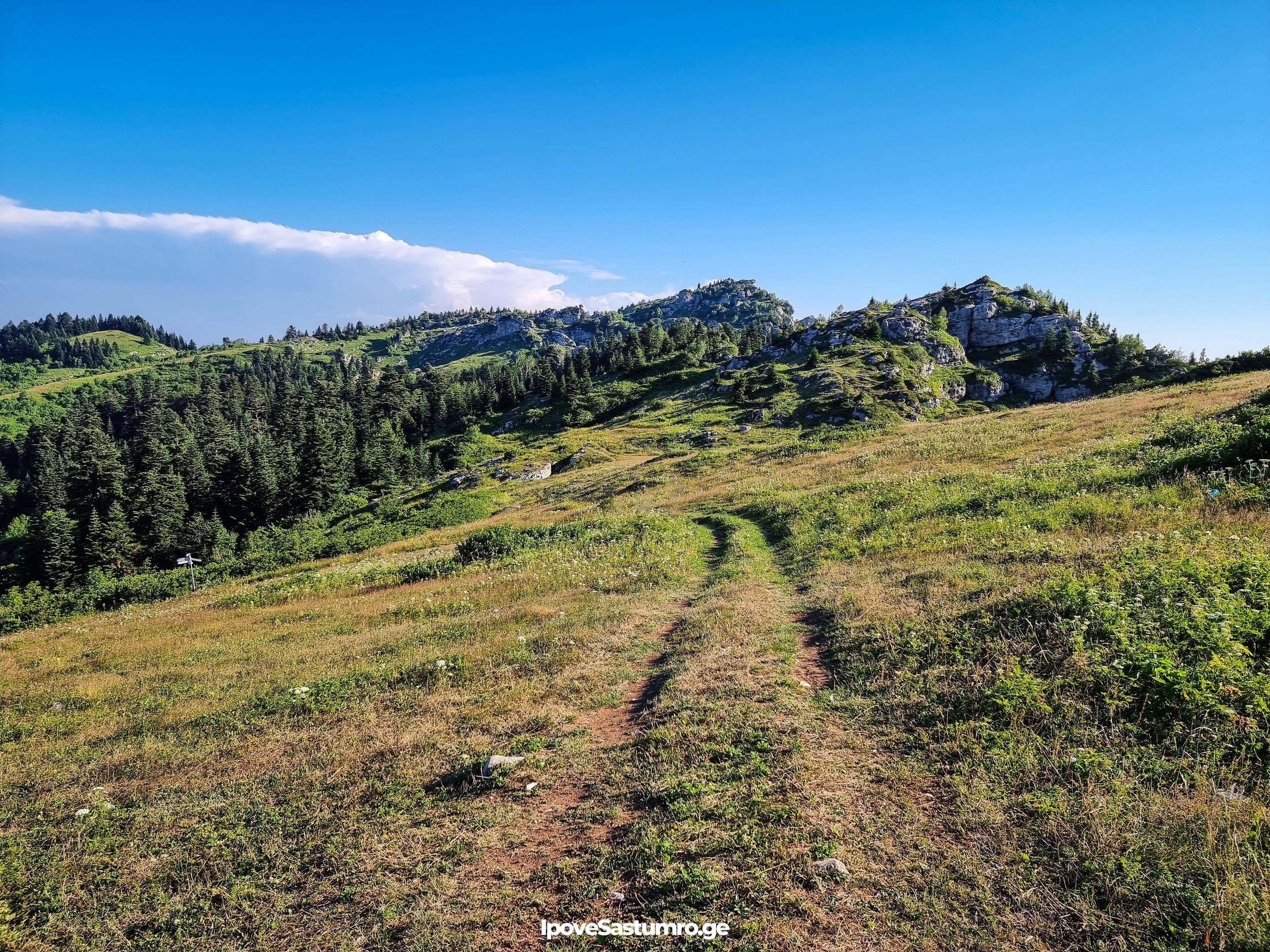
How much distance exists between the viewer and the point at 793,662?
1093 centimetres

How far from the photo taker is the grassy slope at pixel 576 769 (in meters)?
5.52

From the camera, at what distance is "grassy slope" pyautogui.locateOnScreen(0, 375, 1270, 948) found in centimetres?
552

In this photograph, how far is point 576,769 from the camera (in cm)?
838

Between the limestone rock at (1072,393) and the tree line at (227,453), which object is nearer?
the tree line at (227,453)

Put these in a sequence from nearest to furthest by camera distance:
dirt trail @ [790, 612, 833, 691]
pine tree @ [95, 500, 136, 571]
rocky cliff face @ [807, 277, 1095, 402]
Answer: dirt trail @ [790, 612, 833, 691]
pine tree @ [95, 500, 136, 571]
rocky cliff face @ [807, 277, 1095, 402]

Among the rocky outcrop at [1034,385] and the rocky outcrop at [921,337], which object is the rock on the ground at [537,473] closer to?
the rocky outcrop at [921,337]

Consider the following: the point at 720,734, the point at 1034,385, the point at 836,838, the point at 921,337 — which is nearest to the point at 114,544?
the point at 720,734

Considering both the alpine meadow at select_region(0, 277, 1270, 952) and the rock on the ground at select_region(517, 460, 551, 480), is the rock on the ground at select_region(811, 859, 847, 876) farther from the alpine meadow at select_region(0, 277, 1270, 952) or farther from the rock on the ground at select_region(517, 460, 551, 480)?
the rock on the ground at select_region(517, 460, 551, 480)

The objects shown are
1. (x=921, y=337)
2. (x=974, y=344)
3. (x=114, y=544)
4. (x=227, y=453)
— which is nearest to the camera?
(x=114, y=544)

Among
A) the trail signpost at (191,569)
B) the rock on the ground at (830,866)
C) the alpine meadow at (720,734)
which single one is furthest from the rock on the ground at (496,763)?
the trail signpost at (191,569)

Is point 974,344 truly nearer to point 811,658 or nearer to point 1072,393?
point 1072,393

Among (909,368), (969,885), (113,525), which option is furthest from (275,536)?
(909,368)

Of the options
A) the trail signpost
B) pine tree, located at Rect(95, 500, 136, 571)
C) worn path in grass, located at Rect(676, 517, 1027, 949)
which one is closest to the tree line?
pine tree, located at Rect(95, 500, 136, 571)

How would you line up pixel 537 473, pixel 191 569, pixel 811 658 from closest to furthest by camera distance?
pixel 811 658 → pixel 191 569 → pixel 537 473
